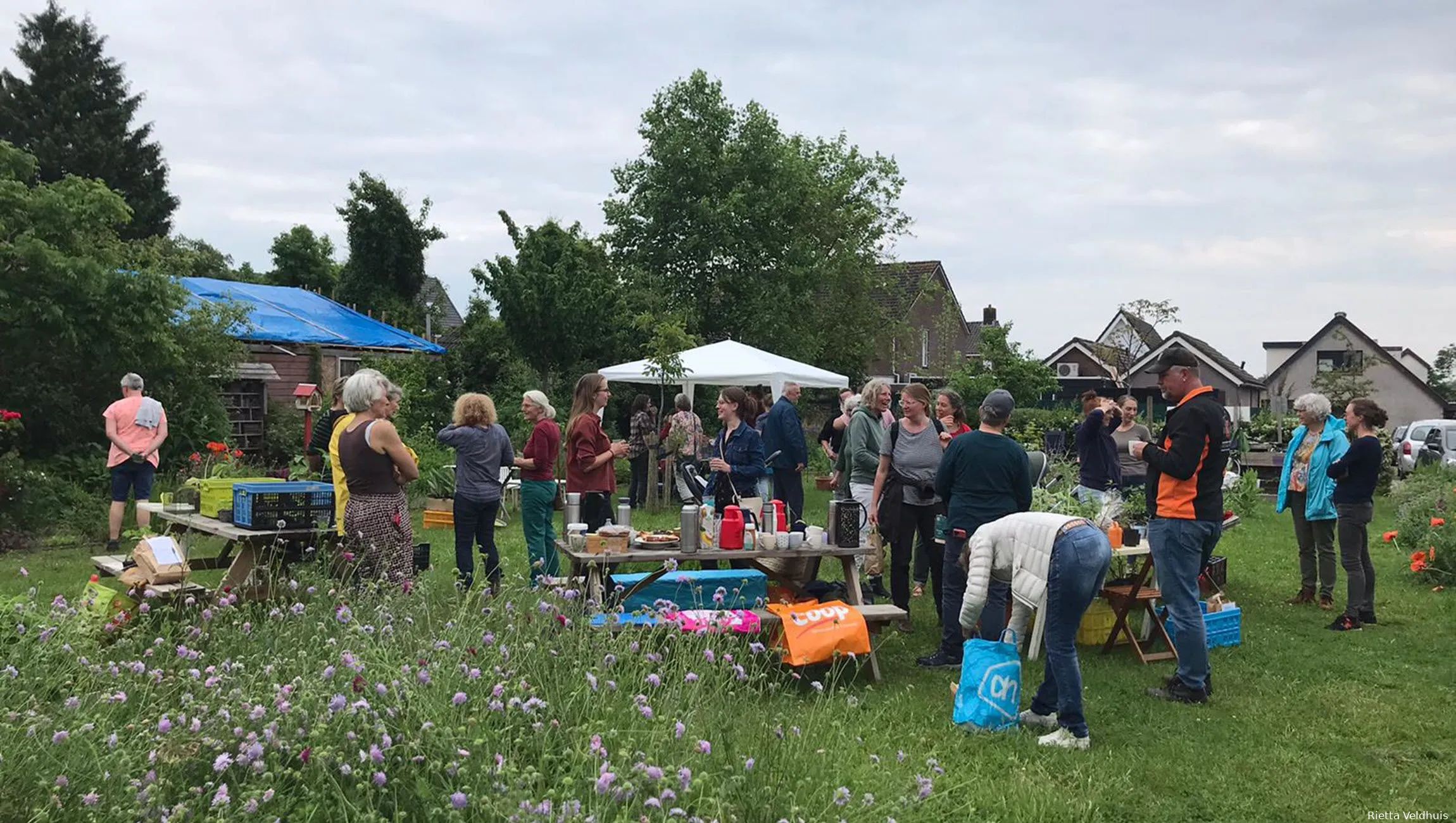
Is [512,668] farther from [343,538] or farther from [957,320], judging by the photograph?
[957,320]

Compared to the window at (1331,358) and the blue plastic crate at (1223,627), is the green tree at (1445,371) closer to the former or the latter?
the window at (1331,358)

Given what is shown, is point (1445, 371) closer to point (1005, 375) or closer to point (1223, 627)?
point (1005, 375)

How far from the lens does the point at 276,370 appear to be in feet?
63.0

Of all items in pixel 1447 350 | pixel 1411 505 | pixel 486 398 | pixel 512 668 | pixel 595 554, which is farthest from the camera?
pixel 1447 350

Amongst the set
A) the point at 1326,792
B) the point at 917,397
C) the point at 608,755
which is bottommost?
the point at 1326,792

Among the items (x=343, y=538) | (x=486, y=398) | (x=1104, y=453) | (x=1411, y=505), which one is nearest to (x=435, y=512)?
(x=486, y=398)

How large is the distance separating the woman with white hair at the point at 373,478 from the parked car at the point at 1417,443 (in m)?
20.0

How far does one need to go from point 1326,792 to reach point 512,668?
3.40 metres

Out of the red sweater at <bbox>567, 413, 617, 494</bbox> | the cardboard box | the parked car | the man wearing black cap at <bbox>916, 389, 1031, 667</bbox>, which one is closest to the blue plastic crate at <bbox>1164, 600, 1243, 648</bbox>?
the man wearing black cap at <bbox>916, 389, 1031, 667</bbox>

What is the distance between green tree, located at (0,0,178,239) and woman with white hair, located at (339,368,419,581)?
25.2m

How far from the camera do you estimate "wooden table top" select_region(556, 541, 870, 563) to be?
5.85 metres

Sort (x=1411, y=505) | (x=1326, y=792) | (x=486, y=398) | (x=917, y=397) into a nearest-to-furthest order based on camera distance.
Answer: (x=1326, y=792) → (x=917, y=397) → (x=486, y=398) → (x=1411, y=505)

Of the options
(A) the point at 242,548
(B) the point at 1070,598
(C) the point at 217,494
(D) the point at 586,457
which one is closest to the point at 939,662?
(B) the point at 1070,598

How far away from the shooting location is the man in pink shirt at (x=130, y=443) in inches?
376
